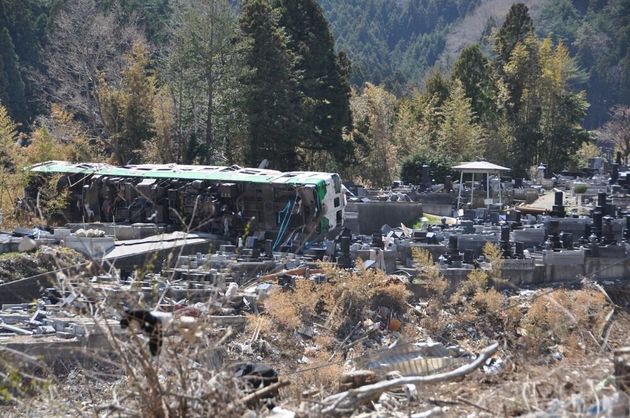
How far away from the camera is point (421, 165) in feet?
117

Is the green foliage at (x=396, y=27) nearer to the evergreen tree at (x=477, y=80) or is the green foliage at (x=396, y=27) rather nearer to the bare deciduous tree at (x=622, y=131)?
the bare deciduous tree at (x=622, y=131)

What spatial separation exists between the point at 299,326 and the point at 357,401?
1182 cm

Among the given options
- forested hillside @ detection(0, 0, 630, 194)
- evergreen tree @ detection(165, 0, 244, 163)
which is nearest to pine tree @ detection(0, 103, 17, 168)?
forested hillside @ detection(0, 0, 630, 194)

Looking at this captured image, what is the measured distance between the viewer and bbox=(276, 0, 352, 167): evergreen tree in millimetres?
36406

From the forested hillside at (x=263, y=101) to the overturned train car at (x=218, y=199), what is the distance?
352cm

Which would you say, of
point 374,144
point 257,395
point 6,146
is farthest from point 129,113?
point 257,395

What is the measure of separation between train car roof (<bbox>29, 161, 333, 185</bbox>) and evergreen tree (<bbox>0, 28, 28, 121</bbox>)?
2179 centimetres

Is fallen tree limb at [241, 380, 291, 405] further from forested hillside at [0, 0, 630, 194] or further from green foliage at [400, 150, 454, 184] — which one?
green foliage at [400, 150, 454, 184]

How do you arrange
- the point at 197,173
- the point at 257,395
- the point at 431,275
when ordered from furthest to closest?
the point at 197,173, the point at 431,275, the point at 257,395

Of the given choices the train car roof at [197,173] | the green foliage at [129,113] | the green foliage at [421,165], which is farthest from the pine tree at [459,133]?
the train car roof at [197,173]

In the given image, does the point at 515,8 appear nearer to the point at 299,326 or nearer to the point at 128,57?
the point at 128,57

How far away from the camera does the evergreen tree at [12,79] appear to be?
50281 mm

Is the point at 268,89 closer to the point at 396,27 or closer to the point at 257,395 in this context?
the point at 257,395

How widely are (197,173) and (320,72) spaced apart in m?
11.1
